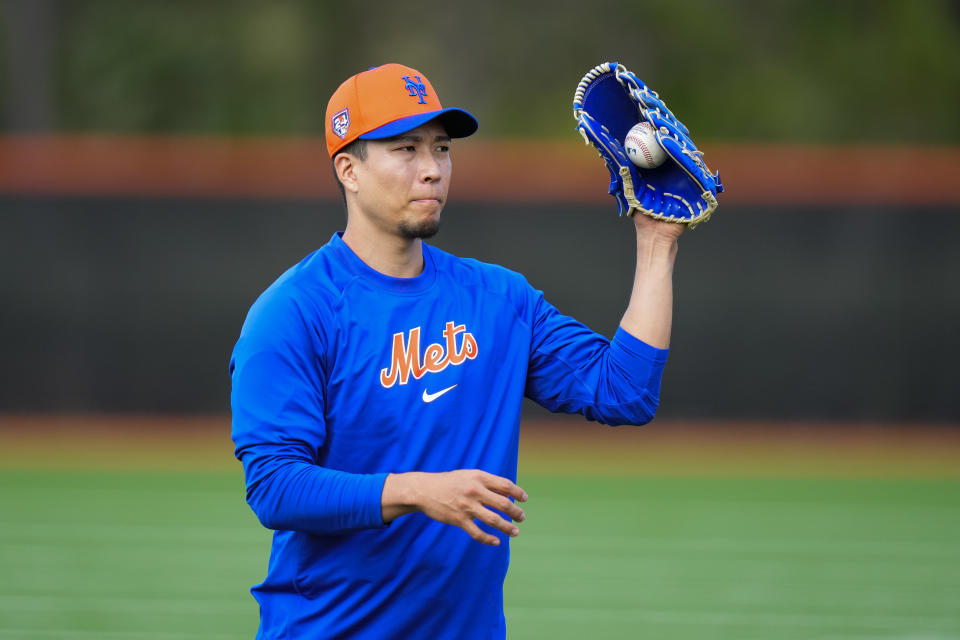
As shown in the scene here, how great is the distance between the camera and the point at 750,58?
106 feet

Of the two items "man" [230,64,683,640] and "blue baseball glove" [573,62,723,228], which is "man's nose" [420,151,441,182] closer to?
"man" [230,64,683,640]

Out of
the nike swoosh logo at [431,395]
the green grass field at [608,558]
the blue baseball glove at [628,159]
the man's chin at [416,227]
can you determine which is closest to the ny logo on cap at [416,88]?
the man's chin at [416,227]

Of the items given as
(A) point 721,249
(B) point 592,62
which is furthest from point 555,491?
(B) point 592,62

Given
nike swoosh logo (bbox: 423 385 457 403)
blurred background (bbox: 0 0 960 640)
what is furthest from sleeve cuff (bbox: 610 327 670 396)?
blurred background (bbox: 0 0 960 640)

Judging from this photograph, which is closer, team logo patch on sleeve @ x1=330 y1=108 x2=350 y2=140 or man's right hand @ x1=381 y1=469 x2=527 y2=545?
man's right hand @ x1=381 y1=469 x2=527 y2=545

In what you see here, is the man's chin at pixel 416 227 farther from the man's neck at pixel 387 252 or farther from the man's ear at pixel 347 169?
the man's ear at pixel 347 169

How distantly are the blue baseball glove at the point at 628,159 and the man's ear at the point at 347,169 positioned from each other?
1.98 feet

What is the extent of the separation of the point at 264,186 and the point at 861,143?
74.4ft

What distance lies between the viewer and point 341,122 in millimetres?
3215

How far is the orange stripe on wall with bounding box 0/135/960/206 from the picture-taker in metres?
11.2

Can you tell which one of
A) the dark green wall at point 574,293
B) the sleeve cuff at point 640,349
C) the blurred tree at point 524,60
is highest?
the blurred tree at point 524,60

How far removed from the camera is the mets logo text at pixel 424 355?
10.0ft

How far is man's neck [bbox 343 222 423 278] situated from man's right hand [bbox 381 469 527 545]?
0.65m

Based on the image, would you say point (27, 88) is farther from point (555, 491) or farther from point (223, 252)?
point (555, 491)
